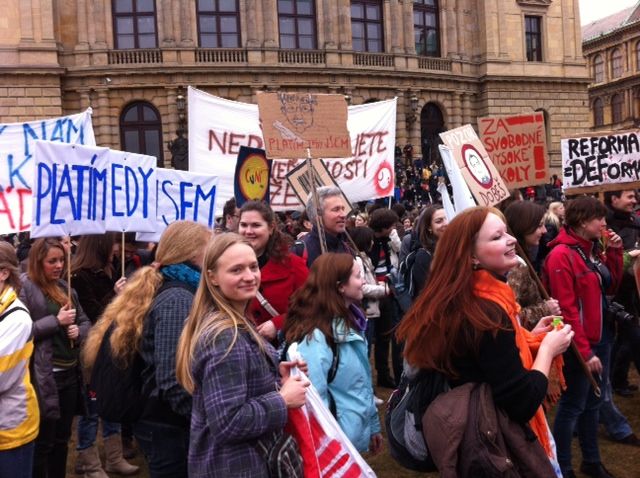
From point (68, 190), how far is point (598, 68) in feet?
216

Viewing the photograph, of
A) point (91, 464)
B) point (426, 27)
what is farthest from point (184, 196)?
point (426, 27)

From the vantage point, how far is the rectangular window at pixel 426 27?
101 feet

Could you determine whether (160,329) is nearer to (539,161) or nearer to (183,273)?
(183,273)

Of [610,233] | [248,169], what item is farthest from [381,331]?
[610,233]

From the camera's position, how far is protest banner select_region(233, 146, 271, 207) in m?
8.94

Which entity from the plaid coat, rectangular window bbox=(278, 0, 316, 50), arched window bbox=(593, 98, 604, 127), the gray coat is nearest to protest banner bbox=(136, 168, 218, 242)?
the gray coat

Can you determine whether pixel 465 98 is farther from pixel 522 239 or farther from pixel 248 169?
pixel 522 239

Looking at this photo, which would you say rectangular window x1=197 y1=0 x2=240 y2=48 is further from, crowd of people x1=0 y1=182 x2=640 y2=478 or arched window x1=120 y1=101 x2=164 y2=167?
crowd of people x1=0 y1=182 x2=640 y2=478

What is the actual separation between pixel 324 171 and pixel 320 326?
13.7 feet

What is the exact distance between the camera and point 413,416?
117 inches

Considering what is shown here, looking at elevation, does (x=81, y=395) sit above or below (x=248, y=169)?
below

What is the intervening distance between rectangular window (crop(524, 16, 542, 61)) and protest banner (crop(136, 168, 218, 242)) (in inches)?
1155

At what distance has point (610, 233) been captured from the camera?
5340 mm

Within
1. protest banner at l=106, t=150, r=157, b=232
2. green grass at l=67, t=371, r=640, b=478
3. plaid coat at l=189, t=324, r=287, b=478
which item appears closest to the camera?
plaid coat at l=189, t=324, r=287, b=478
